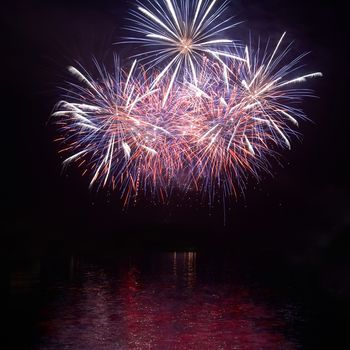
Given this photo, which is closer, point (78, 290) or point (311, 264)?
point (78, 290)

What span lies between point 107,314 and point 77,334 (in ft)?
20.8

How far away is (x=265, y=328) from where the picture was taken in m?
24.6

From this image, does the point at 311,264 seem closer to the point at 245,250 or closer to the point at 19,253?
the point at 19,253

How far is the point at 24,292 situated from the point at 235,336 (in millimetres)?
21274

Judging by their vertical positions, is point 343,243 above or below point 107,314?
above

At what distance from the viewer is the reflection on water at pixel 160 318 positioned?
2102 centimetres

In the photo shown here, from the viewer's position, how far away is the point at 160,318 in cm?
2742

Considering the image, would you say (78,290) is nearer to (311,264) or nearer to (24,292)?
(24,292)

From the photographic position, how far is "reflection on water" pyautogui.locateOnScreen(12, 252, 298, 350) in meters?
21.0

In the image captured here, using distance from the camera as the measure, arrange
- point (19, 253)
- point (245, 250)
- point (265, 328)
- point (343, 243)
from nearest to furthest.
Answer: point (265, 328) < point (343, 243) < point (19, 253) < point (245, 250)

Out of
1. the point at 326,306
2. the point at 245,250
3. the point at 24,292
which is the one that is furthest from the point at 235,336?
the point at 245,250

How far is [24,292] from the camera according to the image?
38.6 m

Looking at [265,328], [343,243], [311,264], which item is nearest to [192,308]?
[265,328]

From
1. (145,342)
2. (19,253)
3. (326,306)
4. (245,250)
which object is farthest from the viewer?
(245,250)
